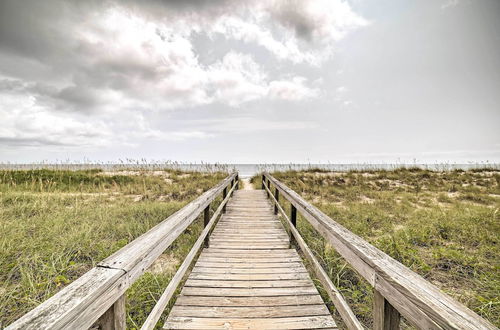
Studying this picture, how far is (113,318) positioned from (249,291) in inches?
73.0

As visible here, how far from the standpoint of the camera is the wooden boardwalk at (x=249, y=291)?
7.22ft

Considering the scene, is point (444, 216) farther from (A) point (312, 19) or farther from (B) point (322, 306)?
(A) point (312, 19)

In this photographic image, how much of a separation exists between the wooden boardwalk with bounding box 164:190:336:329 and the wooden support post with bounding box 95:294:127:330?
1166 millimetres

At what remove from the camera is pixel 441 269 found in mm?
3701

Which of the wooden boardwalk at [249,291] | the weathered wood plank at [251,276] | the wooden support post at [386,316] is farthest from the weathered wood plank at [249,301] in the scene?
the wooden support post at [386,316]

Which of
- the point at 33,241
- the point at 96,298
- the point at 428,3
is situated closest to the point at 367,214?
the point at 96,298

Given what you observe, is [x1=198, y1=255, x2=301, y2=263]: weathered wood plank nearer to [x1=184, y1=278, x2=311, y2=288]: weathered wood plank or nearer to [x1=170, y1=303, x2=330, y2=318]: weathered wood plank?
[x1=184, y1=278, x2=311, y2=288]: weathered wood plank

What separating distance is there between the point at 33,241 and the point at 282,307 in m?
4.34

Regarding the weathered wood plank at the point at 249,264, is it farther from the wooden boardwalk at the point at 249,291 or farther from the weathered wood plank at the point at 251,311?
the weathered wood plank at the point at 251,311

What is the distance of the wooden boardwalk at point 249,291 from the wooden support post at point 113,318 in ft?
3.83

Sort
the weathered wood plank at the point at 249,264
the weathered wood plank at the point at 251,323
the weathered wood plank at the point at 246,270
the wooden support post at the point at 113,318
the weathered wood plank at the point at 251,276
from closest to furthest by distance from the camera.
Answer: the wooden support post at the point at 113,318
the weathered wood plank at the point at 251,323
the weathered wood plank at the point at 251,276
the weathered wood plank at the point at 246,270
the weathered wood plank at the point at 249,264

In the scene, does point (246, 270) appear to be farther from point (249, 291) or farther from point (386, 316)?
point (386, 316)

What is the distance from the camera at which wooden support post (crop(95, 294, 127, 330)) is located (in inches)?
44.9

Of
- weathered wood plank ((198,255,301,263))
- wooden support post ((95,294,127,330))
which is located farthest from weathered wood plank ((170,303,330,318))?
wooden support post ((95,294,127,330))
